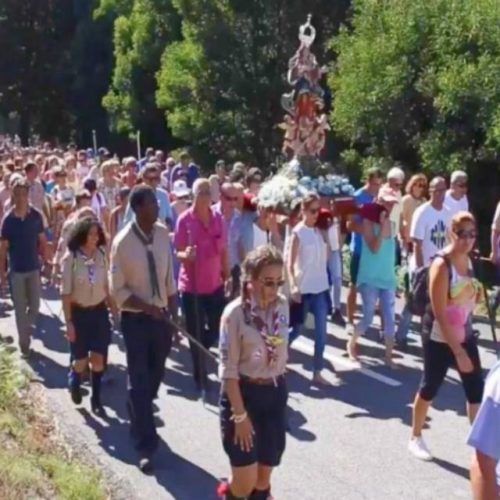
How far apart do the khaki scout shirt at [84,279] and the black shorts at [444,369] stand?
2776mm

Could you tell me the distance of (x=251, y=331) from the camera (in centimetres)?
593

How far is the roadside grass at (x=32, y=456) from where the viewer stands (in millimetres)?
6789

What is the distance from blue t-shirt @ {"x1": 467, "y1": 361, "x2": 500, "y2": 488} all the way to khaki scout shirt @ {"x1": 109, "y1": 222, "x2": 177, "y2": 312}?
417cm

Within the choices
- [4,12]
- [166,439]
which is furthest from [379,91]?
[4,12]

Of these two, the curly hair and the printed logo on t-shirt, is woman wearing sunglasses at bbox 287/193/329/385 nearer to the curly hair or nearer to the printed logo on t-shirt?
the printed logo on t-shirt

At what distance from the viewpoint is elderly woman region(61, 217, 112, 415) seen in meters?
9.09

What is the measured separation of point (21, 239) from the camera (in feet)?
36.5

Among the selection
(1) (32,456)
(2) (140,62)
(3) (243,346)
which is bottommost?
(1) (32,456)

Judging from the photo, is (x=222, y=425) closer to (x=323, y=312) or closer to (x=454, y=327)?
(x=454, y=327)

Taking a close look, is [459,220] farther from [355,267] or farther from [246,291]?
[355,267]

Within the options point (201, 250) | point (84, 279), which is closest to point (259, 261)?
point (84, 279)

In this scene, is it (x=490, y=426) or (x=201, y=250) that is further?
(x=201, y=250)

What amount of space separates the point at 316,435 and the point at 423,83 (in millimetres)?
12398

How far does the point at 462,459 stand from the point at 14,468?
3.02 metres
